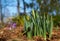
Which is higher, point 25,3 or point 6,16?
point 25,3

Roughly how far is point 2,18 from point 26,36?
7815 millimetres

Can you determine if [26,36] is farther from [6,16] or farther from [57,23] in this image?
[6,16]

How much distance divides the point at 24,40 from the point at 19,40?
14 cm

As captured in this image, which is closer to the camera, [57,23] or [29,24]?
[29,24]

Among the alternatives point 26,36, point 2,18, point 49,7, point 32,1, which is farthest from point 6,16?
point 26,36

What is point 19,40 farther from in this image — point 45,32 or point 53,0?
point 53,0

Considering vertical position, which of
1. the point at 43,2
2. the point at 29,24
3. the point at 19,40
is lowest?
the point at 19,40

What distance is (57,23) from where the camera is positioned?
9.95 metres

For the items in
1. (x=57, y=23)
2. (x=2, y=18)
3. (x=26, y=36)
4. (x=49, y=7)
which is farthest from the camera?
(x=2, y=18)

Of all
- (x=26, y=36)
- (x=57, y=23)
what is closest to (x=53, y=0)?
(x=57, y=23)

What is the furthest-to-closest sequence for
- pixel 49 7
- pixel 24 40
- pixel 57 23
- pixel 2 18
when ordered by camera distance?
pixel 2 18 → pixel 49 7 → pixel 57 23 → pixel 24 40

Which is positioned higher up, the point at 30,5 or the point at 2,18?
the point at 30,5

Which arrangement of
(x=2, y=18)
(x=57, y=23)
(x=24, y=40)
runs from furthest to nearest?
(x=2, y=18)
(x=57, y=23)
(x=24, y=40)

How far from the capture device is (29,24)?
18.0 feet
